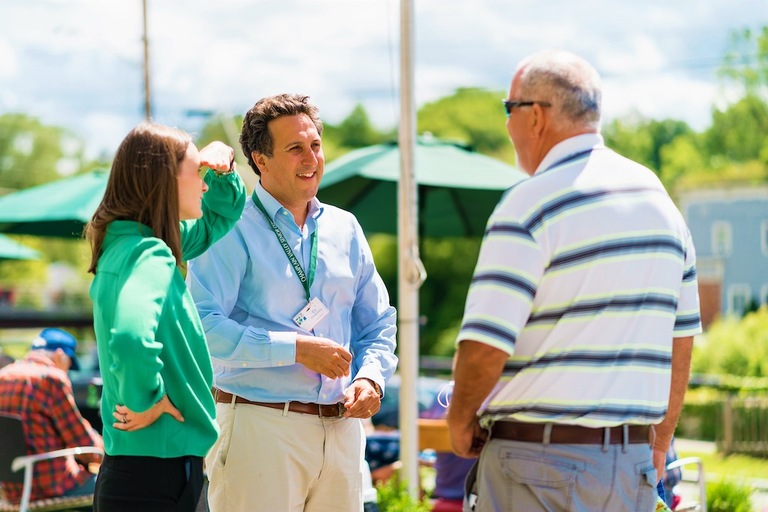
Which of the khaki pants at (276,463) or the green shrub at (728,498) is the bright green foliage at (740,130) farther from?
the khaki pants at (276,463)

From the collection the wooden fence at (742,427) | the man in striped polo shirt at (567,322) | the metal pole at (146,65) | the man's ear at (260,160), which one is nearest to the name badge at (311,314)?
the man's ear at (260,160)

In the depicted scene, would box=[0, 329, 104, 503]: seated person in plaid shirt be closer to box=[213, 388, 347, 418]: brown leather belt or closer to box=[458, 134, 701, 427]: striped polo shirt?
box=[213, 388, 347, 418]: brown leather belt

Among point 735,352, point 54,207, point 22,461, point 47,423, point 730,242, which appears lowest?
point 735,352

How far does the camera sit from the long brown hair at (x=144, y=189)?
266 cm

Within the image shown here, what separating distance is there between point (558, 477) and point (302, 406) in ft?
3.33

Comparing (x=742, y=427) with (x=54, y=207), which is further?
(x=742, y=427)

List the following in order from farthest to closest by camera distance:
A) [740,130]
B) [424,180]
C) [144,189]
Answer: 1. [740,130]
2. [424,180]
3. [144,189]

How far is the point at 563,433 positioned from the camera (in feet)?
8.04

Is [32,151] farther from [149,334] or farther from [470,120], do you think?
[149,334]

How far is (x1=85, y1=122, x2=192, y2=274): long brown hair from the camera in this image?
2.66 metres

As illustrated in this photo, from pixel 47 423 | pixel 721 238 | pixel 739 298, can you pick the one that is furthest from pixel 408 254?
pixel 739 298

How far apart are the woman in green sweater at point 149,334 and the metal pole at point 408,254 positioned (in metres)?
3.02

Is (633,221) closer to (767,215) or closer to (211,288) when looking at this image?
(211,288)

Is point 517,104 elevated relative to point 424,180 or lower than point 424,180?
lower
